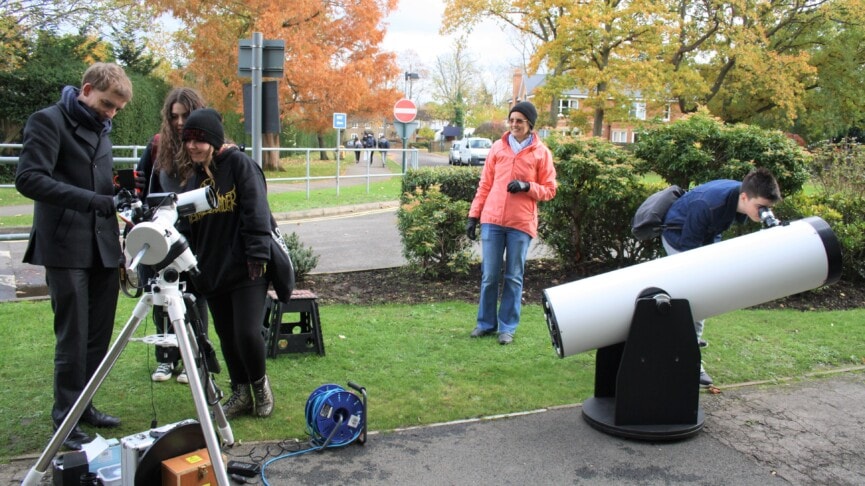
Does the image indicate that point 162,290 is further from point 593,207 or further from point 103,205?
point 593,207

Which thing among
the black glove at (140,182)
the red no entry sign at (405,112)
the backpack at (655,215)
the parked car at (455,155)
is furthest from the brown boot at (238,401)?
the parked car at (455,155)

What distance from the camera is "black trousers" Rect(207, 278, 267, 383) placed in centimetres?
402

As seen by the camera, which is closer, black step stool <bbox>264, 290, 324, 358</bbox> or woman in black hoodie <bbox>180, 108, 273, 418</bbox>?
woman in black hoodie <bbox>180, 108, 273, 418</bbox>

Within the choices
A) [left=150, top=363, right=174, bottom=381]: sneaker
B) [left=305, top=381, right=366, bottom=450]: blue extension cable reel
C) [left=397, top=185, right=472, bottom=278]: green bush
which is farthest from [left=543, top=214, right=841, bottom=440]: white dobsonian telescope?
[left=397, top=185, right=472, bottom=278]: green bush

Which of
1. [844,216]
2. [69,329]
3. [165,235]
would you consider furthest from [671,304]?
[844,216]

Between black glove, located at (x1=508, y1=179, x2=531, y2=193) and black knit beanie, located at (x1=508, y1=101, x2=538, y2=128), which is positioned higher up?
black knit beanie, located at (x1=508, y1=101, x2=538, y2=128)

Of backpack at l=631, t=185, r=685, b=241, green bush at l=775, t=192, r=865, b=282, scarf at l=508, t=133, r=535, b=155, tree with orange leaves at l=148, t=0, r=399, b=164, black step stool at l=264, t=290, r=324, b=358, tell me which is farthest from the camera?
tree with orange leaves at l=148, t=0, r=399, b=164

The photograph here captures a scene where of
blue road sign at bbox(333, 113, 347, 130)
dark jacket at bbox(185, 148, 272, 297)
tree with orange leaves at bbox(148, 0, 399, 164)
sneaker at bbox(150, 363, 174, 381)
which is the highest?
tree with orange leaves at bbox(148, 0, 399, 164)

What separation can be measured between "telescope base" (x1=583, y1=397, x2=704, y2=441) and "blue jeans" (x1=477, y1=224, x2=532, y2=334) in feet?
5.75

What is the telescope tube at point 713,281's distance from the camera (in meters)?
4.00

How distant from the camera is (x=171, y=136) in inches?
159

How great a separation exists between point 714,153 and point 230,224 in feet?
21.4

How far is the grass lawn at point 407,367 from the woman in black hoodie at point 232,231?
71cm

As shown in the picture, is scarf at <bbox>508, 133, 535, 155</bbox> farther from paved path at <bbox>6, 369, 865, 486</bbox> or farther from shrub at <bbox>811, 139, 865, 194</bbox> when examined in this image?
shrub at <bbox>811, 139, 865, 194</bbox>
